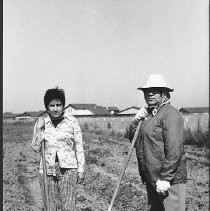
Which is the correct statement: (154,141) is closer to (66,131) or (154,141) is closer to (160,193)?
(160,193)

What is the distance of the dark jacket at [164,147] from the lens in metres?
2.80

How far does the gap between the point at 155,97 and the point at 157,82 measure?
13 centimetres

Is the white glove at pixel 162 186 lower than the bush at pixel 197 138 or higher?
higher

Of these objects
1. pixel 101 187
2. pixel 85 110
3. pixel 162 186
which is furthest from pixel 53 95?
pixel 85 110

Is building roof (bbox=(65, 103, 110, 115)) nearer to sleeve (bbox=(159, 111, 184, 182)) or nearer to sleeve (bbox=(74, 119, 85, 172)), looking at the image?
sleeve (bbox=(74, 119, 85, 172))

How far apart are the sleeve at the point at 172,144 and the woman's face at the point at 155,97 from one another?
0.22 m

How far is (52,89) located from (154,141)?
3.59 feet

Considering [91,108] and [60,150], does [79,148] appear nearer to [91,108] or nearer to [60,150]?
[60,150]

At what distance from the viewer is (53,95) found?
3.35 m

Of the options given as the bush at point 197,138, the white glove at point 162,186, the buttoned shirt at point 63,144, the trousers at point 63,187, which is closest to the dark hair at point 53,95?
the buttoned shirt at point 63,144

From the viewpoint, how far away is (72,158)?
3307 millimetres

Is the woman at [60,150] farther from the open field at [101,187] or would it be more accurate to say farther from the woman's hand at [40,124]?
the open field at [101,187]

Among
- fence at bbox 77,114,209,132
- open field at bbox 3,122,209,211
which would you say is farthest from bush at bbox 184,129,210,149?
open field at bbox 3,122,209,211

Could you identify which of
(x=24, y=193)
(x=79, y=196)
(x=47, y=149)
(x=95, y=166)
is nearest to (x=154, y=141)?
(x=47, y=149)
